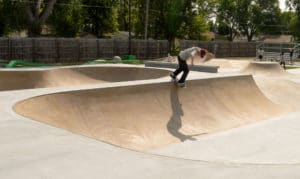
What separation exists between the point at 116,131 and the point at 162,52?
24.6 metres

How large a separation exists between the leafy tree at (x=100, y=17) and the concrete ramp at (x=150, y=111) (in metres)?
33.6

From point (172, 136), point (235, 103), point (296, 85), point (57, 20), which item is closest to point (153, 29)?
point (57, 20)

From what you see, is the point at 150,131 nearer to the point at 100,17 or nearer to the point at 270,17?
the point at 100,17

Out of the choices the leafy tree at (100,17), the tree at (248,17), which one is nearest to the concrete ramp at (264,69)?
the leafy tree at (100,17)

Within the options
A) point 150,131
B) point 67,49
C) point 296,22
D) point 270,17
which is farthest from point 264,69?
point 270,17

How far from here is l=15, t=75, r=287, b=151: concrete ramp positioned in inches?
305

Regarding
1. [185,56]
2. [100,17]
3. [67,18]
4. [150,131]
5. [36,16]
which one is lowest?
[150,131]

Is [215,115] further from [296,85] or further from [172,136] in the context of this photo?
[296,85]

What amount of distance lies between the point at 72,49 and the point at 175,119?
1757cm

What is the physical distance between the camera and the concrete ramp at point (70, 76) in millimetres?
13719

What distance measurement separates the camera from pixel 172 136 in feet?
28.7

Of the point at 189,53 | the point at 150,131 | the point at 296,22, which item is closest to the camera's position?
the point at 150,131

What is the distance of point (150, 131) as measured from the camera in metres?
8.66

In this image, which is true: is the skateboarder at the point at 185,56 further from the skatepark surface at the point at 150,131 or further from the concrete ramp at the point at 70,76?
the concrete ramp at the point at 70,76
